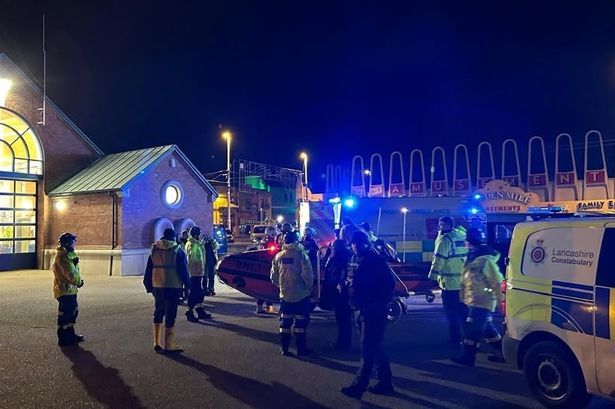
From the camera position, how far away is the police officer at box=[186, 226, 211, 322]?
33.2 feet

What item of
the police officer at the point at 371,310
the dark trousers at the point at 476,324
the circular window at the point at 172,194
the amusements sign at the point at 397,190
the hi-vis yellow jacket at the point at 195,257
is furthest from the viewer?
the amusements sign at the point at 397,190

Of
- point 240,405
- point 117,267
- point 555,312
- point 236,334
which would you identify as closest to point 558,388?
point 555,312

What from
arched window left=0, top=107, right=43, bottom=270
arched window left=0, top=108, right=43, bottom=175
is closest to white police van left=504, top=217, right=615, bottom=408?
arched window left=0, top=107, right=43, bottom=270

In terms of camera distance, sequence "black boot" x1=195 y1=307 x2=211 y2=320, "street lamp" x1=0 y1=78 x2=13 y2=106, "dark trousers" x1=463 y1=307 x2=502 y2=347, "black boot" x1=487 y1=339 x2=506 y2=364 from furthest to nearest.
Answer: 1. "street lamp" x1=0 y1=78 x2=13 y2=106
2. "black boot" x1=195 y1=307 x2=211 y2=320
3. "black boot" x1=487 y1=339 x2=506 y2=364
4. "dark trousers" x1=463 y1=307 x2=502 y2=347

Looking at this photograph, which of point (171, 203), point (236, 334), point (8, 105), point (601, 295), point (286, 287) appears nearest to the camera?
point (601, 295)

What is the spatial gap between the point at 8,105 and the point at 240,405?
20.3m

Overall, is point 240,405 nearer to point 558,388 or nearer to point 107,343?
point 558,388

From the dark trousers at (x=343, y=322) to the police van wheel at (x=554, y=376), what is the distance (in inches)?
118

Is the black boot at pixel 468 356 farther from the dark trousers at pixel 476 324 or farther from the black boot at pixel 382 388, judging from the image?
the black boot at pixel 382 388

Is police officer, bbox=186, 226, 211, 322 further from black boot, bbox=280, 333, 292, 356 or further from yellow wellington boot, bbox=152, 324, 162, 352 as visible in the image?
black boot, bbox=280, 333, 292, 356

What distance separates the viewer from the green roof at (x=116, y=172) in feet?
67.1

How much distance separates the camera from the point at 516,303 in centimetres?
561

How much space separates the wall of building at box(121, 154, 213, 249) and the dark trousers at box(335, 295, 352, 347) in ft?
45.4

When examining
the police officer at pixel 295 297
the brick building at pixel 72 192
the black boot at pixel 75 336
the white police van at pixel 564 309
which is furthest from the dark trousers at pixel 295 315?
the brick building at pixel 72 192
